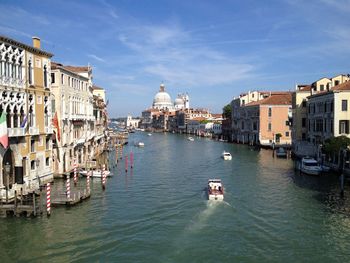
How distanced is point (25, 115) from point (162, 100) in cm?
15306

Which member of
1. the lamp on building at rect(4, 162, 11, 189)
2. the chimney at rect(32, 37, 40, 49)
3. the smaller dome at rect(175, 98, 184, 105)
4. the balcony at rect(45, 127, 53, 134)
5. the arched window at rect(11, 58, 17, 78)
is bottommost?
the lamp on building at rect(4, 162, 11, 189)

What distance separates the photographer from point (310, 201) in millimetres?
18922

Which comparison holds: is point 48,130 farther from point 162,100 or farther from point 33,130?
point 162,100

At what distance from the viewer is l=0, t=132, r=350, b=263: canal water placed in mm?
12289

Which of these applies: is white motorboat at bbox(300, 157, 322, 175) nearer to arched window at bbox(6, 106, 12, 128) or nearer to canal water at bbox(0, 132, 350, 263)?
canal water at bbox(0, 132, 350, 263)

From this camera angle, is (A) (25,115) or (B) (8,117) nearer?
(B) (8,117)

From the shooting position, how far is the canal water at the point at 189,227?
12.3m

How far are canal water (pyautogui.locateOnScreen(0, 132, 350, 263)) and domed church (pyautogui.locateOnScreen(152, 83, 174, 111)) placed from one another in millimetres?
147449

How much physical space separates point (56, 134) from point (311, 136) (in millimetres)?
21316

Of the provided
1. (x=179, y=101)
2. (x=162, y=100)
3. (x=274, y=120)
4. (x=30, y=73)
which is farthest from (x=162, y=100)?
Result: (x=30, y=73)

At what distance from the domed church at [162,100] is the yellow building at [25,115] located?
484ft

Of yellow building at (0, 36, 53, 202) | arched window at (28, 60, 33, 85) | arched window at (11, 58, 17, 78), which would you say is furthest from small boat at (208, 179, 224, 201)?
arched window at (11, 58, 17, 78)

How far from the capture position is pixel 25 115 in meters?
19.2

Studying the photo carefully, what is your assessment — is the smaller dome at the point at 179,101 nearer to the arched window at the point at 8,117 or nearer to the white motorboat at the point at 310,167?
the white motorboat at the point at 310,167
